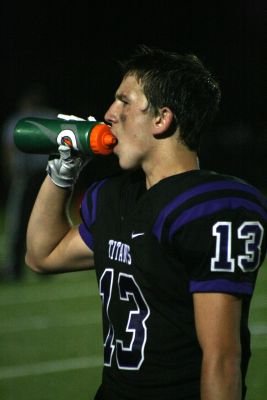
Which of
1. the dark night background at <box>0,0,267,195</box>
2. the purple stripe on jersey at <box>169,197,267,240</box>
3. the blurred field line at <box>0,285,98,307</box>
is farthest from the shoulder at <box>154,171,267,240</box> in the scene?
the dark night background at <box>0,0,267,195</box>

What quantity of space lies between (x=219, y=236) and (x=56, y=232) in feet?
2.73

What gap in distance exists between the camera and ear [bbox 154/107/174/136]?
3.21 metres

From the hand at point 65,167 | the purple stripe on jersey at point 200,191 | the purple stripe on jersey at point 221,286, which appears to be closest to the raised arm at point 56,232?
the hand at point 65,167

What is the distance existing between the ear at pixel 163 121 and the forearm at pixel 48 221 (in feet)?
1.72

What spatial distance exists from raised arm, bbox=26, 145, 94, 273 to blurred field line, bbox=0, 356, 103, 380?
3.05 meters

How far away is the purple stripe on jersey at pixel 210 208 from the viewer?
301 centimetres

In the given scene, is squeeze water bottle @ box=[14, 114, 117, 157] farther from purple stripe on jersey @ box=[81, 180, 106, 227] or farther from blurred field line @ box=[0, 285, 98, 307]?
blurred field line @ box=[0, 285, 98, 307]

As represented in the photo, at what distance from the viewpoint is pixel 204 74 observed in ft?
10.7

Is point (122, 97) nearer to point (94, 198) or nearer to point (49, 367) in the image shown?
point (94, 198)

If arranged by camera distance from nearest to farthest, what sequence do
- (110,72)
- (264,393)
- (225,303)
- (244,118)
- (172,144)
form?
1. (225,303)
2. (172,144)
3. (264,393)
4. (110,72)
5. (244,118)

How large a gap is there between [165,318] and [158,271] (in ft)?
0.45

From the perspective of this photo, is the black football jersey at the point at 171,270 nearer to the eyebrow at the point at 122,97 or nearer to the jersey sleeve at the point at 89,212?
the jersey sleeve at the point at 89,212

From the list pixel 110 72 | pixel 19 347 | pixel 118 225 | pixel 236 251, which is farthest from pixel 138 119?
pixel 110 72

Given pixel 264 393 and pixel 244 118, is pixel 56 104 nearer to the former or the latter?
pixel 244 118
